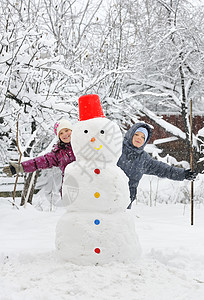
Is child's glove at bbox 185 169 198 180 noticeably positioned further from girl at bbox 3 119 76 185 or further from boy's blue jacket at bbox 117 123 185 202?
girl at bbox 3 119 76 185

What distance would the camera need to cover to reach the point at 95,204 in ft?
9.30

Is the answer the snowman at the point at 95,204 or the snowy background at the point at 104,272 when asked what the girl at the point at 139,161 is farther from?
the snowman at the point at 95,204

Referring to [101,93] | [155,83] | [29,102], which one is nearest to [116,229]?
[29,102]

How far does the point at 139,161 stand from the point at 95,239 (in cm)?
152

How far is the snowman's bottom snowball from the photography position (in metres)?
2.73

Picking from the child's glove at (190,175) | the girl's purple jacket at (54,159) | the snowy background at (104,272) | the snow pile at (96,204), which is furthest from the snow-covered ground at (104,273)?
the girl's purple jacket at (54,159)

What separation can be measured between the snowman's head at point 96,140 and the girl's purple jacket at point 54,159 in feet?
3.45

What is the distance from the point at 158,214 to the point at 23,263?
4.04 m

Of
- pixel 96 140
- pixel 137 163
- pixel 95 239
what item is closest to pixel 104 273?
pixel 95 239

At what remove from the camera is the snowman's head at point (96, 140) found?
2930mm

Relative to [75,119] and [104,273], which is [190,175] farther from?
[75,119]

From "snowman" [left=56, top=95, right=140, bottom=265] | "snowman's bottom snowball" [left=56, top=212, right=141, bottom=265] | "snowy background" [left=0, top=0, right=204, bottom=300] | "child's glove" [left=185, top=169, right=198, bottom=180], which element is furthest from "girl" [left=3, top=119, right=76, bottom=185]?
"child's glove" [left=185, top=169, right=198, bottom=180]

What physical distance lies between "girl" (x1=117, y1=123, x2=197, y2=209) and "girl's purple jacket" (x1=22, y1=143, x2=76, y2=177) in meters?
0.66

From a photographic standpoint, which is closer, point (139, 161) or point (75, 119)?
point (139, 161)
